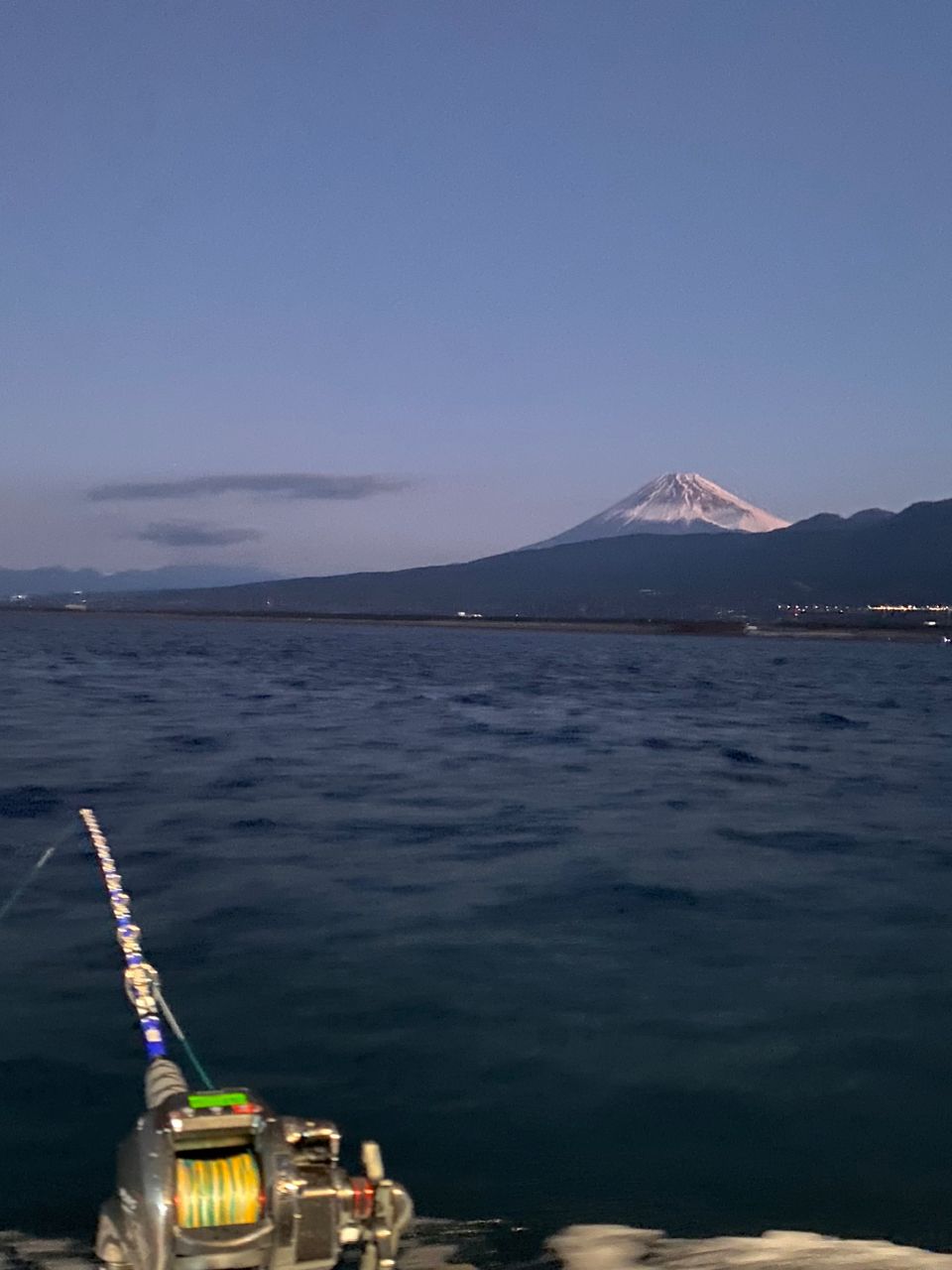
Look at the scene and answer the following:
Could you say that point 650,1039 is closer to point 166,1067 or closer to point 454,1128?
point 454,1128

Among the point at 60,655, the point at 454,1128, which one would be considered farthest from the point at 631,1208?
the point at 60,655

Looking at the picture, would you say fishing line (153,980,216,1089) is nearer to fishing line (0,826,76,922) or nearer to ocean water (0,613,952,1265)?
ocean water (0,613,952,1265)

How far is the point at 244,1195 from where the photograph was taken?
5.77 m

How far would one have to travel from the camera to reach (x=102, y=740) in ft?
119

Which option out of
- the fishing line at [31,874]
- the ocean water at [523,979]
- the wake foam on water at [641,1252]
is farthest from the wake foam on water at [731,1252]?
the fishing line at [31,874]

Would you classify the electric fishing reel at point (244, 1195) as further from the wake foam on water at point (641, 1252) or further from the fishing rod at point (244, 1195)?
the wake foam on water at point (641, 1252)

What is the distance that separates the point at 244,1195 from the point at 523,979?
8.02 metres

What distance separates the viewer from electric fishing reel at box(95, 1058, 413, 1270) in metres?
5.66

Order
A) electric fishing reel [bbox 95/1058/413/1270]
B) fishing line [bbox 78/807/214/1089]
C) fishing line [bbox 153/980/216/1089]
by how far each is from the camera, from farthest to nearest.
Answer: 1. fishing line [bbox 153/980/216/1089]
2. fishing line [bbox 78/807/214/1089]
3. electric fishing reel [bbox 95/1058/413/1270]

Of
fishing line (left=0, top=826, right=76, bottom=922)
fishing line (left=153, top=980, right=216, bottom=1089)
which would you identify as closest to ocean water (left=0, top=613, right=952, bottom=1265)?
fishing line (left=0, top=826, right=76, bottom=922)

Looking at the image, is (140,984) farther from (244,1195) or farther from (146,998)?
(244,1195)

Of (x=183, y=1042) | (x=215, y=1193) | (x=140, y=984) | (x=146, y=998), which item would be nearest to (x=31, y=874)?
(x=140, y=984)

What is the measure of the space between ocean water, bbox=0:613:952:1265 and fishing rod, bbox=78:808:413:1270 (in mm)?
2346

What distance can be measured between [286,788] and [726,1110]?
1810 cm
